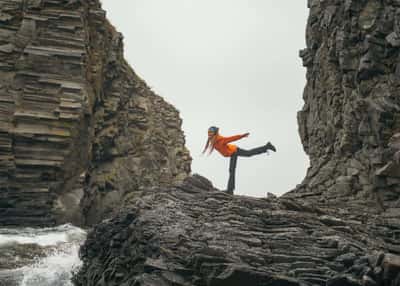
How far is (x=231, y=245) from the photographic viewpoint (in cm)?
1560

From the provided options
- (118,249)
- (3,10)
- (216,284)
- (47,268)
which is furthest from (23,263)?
(3,10)

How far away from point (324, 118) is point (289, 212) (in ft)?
37.6

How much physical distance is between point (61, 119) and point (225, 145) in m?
20.7

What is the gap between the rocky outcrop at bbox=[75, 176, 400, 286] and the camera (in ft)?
45.5

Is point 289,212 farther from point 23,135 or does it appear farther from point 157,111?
point 157,111

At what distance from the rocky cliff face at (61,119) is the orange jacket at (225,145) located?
2021 cm

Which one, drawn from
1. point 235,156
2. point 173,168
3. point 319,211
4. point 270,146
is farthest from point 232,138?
point 173,168

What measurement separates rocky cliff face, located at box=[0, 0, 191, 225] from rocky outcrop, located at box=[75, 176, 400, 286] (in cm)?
2000

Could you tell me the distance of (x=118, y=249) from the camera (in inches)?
766

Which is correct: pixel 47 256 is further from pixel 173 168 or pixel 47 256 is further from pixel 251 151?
pixel 173 168

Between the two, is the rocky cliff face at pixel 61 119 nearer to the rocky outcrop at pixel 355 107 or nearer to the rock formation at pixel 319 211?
the rock formation at pixel 319 211

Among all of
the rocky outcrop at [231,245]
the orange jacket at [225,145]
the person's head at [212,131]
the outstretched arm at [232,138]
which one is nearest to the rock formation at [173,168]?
the rocky outcrop at [231,245]

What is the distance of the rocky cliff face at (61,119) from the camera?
40500mm

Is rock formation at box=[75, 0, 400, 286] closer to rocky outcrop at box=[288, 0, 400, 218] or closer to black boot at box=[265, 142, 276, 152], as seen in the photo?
rocky outcrop at box=[288, 0, 400, 218]
